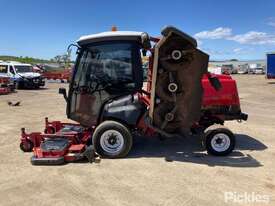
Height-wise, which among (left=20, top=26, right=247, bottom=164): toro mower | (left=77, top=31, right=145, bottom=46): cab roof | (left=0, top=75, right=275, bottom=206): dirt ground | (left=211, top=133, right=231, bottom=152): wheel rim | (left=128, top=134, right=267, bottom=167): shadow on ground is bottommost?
(left=0, top=75, right=275, bottom=206): dirt ground

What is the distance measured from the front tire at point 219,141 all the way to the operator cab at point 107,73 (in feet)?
5.42

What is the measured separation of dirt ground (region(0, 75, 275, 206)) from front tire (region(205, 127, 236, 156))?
0.63 feet

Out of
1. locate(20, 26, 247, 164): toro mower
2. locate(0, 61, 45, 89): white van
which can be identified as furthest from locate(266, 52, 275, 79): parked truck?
locate(20, 26, 247, 164): toro mower

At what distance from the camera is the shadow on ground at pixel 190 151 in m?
7.06

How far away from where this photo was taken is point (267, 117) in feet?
42.9

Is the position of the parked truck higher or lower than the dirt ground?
higher

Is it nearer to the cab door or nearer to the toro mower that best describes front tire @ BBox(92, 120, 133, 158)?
the toro mower

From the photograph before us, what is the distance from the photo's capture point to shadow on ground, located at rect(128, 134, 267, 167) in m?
7.06

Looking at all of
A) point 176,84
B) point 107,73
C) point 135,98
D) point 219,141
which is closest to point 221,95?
point 219,141

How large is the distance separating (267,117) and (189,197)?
8.79 m

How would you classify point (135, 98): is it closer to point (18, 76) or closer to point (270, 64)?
point (18, 76)

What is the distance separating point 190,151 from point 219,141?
663mm

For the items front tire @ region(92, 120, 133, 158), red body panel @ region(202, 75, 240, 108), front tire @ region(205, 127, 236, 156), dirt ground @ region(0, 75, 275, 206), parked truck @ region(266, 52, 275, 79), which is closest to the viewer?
dirt ground @ region(0, 75, 275, 206)

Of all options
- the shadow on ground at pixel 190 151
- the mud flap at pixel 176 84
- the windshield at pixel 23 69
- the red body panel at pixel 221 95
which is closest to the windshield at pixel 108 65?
the mud flap at pixel 176 84
